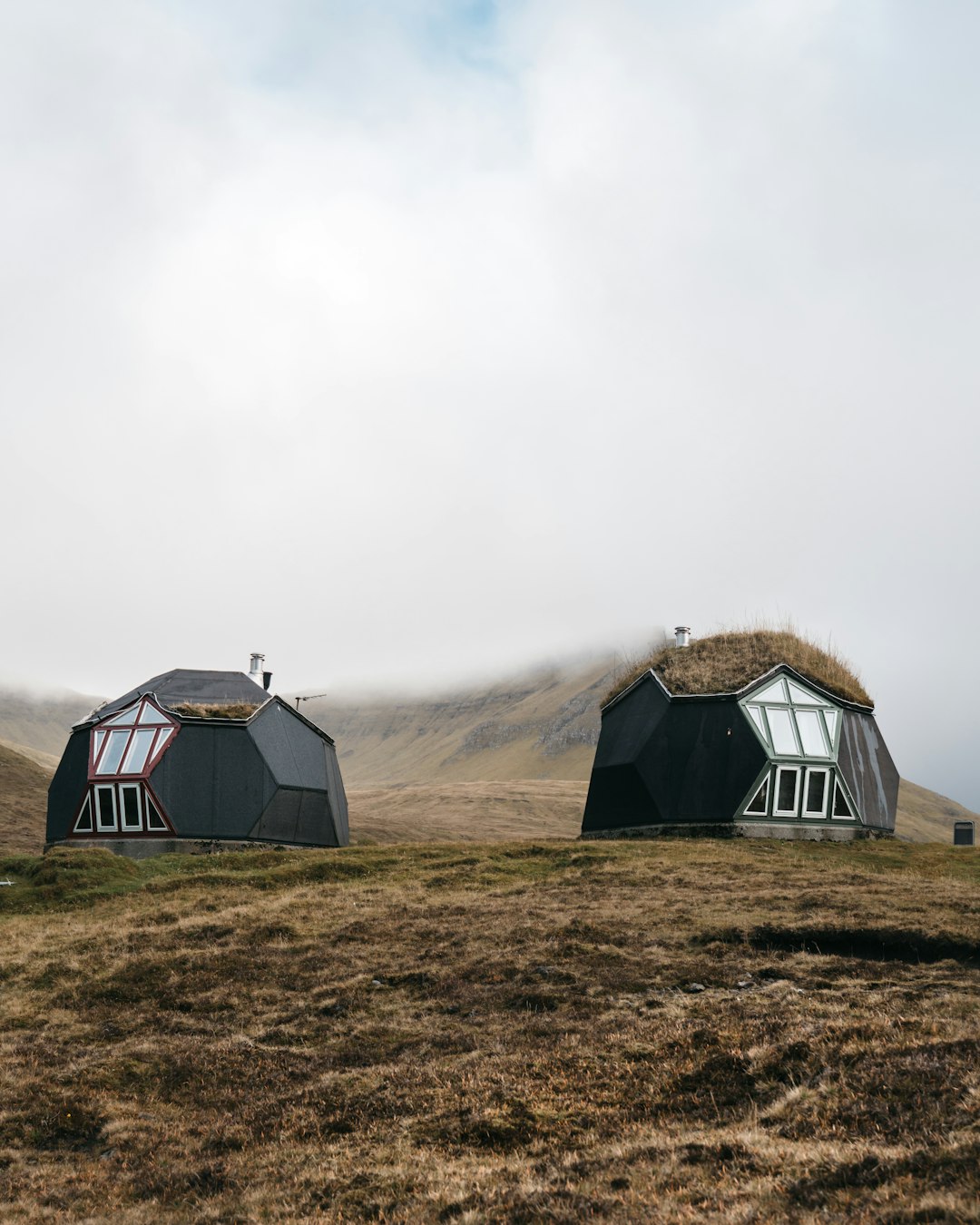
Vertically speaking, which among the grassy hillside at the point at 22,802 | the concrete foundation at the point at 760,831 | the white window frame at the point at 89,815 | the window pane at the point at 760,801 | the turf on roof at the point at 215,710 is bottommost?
the grassy hillside at the point at 22,802

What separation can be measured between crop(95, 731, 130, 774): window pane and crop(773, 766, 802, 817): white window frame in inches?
1275

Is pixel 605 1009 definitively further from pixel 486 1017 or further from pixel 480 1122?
pixel 480 1122

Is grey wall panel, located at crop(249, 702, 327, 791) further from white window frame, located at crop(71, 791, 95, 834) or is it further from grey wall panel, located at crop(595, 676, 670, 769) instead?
grey wall panel, located at crop(595, 676, 670, 769)

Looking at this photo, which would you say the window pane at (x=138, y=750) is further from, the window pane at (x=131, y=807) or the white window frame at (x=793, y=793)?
the white window frame at (x=793, y=793)

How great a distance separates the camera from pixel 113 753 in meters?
57.5

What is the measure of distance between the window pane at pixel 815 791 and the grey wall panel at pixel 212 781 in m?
26.6

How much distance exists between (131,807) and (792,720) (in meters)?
33.0

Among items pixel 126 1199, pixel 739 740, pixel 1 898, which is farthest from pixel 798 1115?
pixel 739 740

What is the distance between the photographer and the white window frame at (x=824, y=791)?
174ft

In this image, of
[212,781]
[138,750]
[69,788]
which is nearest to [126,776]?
Answer: [138,750]

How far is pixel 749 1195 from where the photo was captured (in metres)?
11.6

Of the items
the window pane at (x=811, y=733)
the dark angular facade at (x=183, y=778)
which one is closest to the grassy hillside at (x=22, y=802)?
the dark angular facade at (x=183, y=778)

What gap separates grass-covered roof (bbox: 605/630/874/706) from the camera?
2207 inches

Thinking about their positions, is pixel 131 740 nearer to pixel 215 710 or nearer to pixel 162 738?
pixel 162 738
